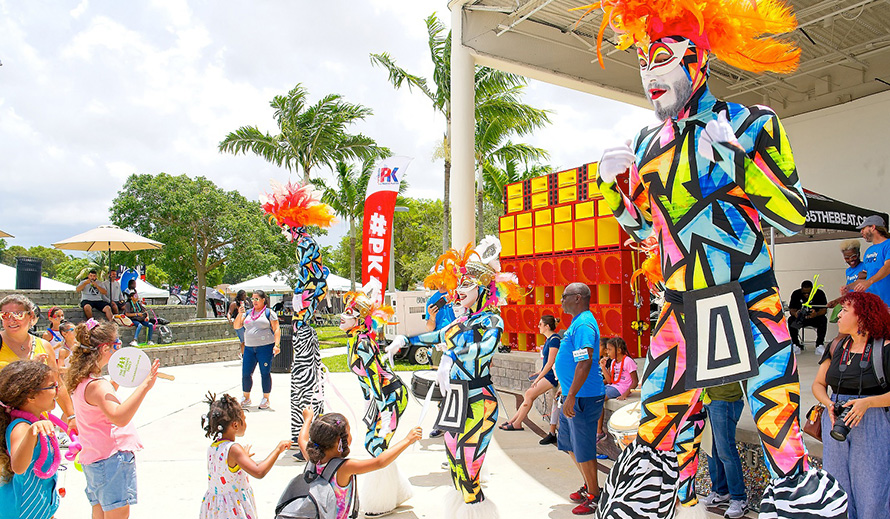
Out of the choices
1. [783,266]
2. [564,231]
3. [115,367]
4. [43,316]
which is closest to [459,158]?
[564,231]

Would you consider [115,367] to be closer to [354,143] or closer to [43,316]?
[43,316]

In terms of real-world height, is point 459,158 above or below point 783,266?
above

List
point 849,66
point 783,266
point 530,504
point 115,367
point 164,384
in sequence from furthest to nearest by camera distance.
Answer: point 783,266
point 849,66
point 164,384
point 530,504
point 115,367

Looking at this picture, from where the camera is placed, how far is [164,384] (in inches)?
451

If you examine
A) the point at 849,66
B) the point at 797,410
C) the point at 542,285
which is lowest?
the point at 797,410

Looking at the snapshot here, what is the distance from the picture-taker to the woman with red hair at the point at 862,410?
328 centimetres

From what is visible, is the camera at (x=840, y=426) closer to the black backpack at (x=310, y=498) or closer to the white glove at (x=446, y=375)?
the white glove at (x=446, y=375)

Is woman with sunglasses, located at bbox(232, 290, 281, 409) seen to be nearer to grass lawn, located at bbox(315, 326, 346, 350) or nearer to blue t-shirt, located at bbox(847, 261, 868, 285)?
blue t-shirt, located at bbox(847, 261, 868, 285)

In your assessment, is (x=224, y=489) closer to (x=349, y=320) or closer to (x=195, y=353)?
(x=349, y=320)

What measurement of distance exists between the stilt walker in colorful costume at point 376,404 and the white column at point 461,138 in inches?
271

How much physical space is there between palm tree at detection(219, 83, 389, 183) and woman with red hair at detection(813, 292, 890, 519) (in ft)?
57.2

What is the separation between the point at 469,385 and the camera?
3848 millimetres

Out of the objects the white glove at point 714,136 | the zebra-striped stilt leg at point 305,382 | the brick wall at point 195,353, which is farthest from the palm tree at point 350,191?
the white glove at point 714,136

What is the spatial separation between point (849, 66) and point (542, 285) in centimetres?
868
